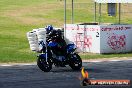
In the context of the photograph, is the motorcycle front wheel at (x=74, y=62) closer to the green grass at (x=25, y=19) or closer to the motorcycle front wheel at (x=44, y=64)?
the motorcycle front wheel at (x=44, y=64)

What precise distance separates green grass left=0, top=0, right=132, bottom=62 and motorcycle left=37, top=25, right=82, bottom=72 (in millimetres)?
5096

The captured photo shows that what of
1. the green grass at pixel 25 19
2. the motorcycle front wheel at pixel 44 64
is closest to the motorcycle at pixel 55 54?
the motorcycle front wheel at pixel 44 64

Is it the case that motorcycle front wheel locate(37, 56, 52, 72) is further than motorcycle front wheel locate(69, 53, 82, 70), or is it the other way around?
motorcycle front wheel locate(69, 53, 82, 70)

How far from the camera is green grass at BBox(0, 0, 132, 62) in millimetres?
27473

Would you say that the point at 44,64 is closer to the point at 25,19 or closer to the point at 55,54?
the point at 55,54

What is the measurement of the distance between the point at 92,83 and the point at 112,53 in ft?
49.0

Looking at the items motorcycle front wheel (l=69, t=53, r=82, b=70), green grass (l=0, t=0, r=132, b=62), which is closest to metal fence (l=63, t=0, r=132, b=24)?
green grass (l=0, t=0, r=132, b=62)

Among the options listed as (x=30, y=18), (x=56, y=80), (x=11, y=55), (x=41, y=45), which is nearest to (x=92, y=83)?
(x=56, y=80)

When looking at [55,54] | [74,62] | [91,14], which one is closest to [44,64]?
[55,54]

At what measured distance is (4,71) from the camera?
1944 centimetres

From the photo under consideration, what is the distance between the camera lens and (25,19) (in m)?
51.1

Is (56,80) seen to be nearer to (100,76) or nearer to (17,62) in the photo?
(100,76)

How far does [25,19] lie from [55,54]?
3205 centimetres

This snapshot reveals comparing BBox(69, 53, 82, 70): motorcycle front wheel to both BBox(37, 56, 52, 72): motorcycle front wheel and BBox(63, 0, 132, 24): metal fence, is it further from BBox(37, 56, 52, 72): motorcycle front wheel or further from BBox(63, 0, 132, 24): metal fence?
BBox(63, 0, 132, 24): metal fence
